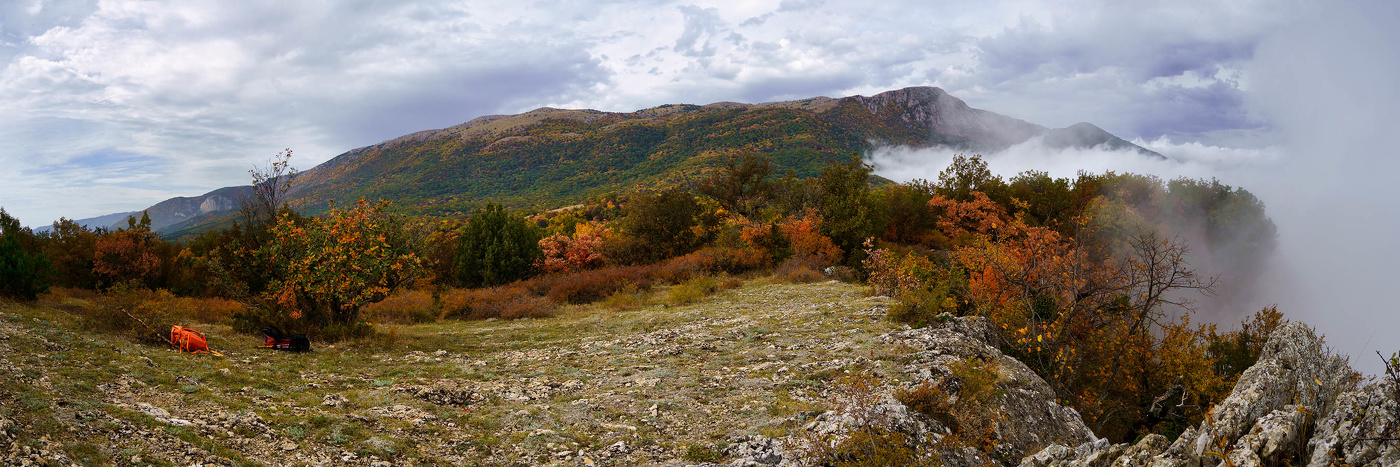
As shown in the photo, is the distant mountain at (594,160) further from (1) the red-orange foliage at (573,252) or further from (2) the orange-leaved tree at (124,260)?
(2) the orange-leaved tree at (124,260)

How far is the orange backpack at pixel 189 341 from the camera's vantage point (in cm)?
1059

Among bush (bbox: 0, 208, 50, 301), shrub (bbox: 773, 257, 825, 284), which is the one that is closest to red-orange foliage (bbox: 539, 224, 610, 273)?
shrub (bbox: 773, 257, 825, 284)

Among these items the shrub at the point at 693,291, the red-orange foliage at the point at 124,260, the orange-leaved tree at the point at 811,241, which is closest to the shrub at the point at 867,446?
the shrub at the point at 693,291

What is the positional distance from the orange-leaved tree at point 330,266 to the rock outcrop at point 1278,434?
14847mm

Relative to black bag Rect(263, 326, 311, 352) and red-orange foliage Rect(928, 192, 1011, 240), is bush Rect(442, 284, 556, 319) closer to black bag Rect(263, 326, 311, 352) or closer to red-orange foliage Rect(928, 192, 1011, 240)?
black bag Rect(263, 326, 311, 352)

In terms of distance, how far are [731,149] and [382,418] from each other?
145m

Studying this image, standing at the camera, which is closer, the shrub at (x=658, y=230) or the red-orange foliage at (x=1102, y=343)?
the red-orange foliage at (x=1102, y=343)

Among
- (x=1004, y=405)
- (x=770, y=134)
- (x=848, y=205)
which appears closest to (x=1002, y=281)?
(x=1004, y=405)

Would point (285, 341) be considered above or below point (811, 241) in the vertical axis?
above

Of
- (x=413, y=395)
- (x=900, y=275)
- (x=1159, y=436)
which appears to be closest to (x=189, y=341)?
(x=413, y=395)

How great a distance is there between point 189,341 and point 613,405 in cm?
845

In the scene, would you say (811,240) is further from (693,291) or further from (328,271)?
(328,271)

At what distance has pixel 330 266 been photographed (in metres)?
13.9

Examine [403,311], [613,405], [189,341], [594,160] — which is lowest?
[613,405]
